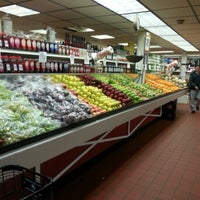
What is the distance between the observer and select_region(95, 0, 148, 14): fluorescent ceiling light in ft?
17.5

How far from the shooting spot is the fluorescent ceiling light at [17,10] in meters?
6.23

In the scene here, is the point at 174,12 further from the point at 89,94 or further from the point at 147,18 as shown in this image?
the point at 89,94

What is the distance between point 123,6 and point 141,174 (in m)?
4.17

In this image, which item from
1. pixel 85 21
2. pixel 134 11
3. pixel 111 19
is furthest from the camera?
pixel 85 21

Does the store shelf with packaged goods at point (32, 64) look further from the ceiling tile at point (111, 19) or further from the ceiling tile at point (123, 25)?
the ceiling tile at point (123, 25)

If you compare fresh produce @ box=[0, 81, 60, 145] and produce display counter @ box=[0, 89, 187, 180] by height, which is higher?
fresh produce @ box=[0, 81, 60, 145]

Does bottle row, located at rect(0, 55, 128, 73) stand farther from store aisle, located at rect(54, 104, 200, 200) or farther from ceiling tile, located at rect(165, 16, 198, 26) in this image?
ceiling tile, located at rect(165, 16, 198, 26)

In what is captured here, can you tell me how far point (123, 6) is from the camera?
570cm

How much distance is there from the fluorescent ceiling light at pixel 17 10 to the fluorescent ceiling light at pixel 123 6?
2.24 m

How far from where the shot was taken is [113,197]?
2.52 metres

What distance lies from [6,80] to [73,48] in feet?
8.38

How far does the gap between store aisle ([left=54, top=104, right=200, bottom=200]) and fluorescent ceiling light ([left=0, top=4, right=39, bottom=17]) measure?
4.56 meters

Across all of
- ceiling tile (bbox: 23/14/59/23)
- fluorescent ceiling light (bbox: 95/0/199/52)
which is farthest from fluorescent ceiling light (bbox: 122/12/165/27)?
ceiling tile (bbox: 23/14/59/23)

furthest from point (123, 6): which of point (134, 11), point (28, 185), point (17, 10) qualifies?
point (28, 185)
